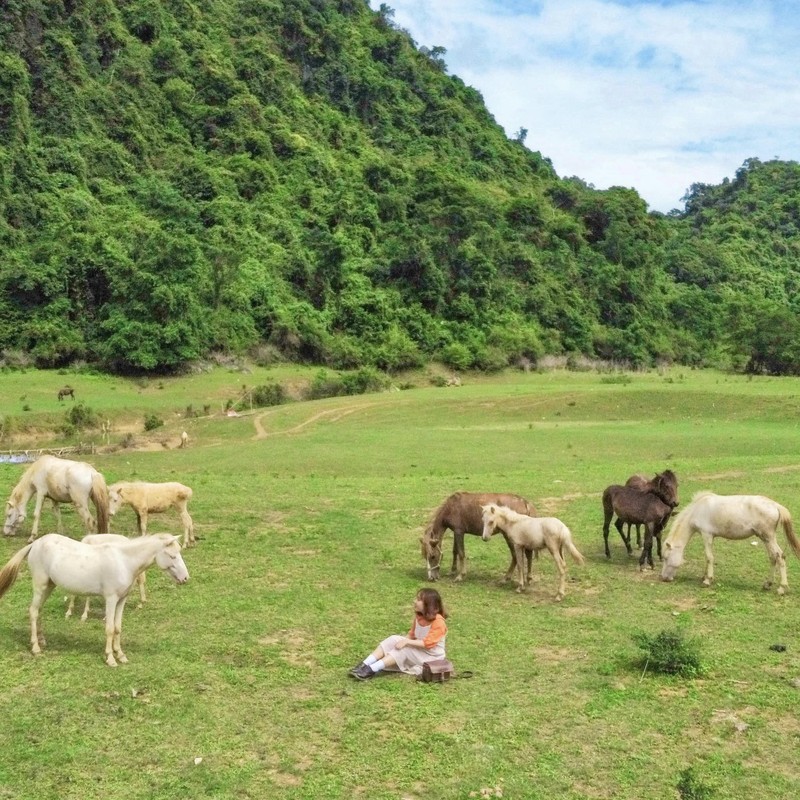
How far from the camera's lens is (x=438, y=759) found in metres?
7.25

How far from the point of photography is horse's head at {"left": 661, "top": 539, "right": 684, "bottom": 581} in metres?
13.0

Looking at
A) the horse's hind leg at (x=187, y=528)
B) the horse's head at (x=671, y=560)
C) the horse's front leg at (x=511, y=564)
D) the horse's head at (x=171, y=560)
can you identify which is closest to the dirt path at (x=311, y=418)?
the horse's hind leg at (x=187, y=528)

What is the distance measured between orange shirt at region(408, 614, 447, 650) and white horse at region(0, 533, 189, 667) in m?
2.90

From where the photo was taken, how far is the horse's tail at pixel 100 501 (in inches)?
520

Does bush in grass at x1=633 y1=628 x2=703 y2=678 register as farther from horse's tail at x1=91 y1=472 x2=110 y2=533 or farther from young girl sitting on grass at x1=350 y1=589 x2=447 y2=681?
horse's tail at x1=91 y1=472 x2=110 y2=533

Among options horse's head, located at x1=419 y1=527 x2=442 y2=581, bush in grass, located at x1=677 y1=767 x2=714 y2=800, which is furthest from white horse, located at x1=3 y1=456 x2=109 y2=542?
bush in grass, located at x1=677 y1=767 x2=714 y2=800

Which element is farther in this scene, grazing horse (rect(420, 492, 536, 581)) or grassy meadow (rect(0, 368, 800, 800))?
grazing horse (rect(420, 492, 536, 581))

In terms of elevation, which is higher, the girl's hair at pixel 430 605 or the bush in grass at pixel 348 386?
the girl's hair at pixel 430 605

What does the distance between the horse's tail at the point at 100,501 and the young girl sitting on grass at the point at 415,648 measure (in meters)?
5.98

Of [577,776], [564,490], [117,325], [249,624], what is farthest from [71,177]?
[577,776]

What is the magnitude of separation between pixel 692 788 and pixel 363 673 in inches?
150

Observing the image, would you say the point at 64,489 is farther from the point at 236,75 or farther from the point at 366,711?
the point at 236,75

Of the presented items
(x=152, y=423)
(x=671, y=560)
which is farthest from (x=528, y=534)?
Answer: (x=152, y=423)

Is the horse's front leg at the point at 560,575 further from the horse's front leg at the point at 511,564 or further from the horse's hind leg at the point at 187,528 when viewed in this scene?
the horse's hind leg at the point at 187,528
